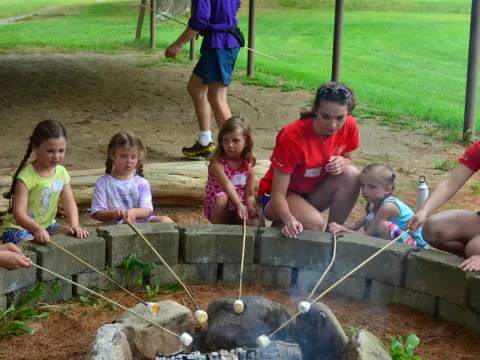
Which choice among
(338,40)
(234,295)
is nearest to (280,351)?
(234,295)

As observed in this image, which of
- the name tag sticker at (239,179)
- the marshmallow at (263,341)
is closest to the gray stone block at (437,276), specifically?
the marshmallow at (263,341)

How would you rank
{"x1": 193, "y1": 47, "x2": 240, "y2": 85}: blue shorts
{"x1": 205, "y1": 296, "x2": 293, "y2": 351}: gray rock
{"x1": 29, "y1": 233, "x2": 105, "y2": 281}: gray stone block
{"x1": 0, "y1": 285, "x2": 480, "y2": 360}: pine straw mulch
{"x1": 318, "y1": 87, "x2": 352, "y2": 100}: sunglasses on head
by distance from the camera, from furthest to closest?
{"x1": 193, "y1": 47, "x2": 240, "y2": 85}: blue shorts, {"x1": 318, "y1": 87, "x2": 352, "y2": 100}: sunglasses on head, {"x1": 29, "y1": 233, "x2": 105, "y2": 281}: gray stone block, {"x1": 0, "y1": 285, "x2": 480, "y2": 360}: pine straw mulch, {"x1": 205, "y1": 296, "x2": 293, "y2": 351}: gray rock

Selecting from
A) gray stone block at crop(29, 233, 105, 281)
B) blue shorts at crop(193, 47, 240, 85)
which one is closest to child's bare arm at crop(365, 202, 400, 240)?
gray stone block at crop(29, 233, 105, 281)

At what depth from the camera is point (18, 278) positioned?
3645mm

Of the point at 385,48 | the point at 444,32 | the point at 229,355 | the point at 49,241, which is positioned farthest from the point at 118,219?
the point at 444,32

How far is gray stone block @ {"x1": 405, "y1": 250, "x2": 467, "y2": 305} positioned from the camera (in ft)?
11.9

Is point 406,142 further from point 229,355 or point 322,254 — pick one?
point 229,355

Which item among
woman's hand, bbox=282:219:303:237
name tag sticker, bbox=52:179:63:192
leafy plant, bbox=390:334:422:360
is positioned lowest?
leafy plant, bbox=390:334:422:360

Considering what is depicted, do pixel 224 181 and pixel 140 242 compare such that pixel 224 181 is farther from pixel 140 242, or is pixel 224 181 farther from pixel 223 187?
pixel 140 242

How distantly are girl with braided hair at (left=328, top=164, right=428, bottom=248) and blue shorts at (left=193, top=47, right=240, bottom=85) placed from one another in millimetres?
2112

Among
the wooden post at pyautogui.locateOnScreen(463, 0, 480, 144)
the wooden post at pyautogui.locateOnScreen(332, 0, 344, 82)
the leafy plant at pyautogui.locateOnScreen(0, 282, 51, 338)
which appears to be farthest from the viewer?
Result: the wooden post at pyautogui.locateOnScreen(332, 0, 344, 82)

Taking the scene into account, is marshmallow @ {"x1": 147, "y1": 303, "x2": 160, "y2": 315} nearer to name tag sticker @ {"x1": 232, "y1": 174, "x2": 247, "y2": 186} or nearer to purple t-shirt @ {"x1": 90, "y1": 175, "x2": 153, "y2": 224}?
purple t-shirt @ {"x1": 90, "y1": 175, "x2": 153, "y2": 224}

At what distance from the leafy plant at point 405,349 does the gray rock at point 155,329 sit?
86 centimetres

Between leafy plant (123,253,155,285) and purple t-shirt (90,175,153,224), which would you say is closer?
leafy plant (123,253,155,285)
